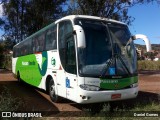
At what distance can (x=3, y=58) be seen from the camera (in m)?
39.6

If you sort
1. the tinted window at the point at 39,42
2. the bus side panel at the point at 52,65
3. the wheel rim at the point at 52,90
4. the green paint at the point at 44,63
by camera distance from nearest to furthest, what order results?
1. the bus side panel at the point at 52,65
2. the wheel rim at the point at 52,90
3. the green paint at the point at 44,63
4. the tinted window at the point at 39,42

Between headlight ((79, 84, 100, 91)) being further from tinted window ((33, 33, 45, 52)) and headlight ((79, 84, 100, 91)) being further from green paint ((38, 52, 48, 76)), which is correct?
tinted window ((33, 33, 45, 52))

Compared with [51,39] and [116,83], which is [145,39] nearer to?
[116,83]

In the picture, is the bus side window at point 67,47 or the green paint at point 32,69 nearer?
the bus side window at point 67,47

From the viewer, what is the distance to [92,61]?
932 cm

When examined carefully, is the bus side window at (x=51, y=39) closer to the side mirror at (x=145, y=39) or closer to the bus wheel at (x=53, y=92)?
the bus wheel at (x=53, y=92)

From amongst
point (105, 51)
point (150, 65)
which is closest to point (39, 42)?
point (105, 51)

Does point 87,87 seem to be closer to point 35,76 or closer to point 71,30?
point 71,30

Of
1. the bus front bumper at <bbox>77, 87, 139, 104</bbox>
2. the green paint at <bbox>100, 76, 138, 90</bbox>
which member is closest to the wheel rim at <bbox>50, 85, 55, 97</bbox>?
the bus front bumper at <bbox>77, 87, 139, 104</bbox>

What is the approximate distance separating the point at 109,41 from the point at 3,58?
31.9 meters

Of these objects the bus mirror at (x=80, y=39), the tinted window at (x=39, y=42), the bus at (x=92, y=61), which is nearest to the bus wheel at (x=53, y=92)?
the bus at (x=92, y=61)

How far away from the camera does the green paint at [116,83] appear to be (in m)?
9.34

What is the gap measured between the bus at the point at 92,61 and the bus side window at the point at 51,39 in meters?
0.05

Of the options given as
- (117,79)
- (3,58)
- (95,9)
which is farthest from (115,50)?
(3,58)
